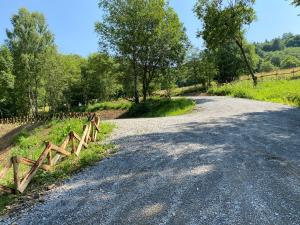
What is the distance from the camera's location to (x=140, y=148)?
12.4 m

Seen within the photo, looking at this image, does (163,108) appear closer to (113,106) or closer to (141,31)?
(141,31)

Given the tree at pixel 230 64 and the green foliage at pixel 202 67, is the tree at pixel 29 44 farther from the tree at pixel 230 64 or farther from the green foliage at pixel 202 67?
the tree at pixel 230 64

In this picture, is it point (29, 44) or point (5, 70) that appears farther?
point (5, 70)

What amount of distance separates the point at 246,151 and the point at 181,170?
269 cm

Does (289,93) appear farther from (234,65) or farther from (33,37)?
(234,65)

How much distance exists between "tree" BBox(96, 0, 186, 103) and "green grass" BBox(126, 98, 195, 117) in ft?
17.8

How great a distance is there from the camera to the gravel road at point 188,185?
6.76 meters

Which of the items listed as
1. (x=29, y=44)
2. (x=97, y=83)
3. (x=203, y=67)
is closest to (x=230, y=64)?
(x=203, y=67)

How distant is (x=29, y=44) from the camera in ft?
166

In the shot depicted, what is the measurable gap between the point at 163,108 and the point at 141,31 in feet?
28.9

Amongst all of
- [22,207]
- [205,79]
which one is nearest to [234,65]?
[205,79]

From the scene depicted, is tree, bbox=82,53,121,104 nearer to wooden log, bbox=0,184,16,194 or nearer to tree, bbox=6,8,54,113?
tree, bbox=6,8,54,113

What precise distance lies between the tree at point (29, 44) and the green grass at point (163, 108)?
24.1 metres

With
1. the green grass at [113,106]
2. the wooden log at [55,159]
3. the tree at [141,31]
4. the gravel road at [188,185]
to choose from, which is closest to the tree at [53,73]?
the green grass at [113,106]
